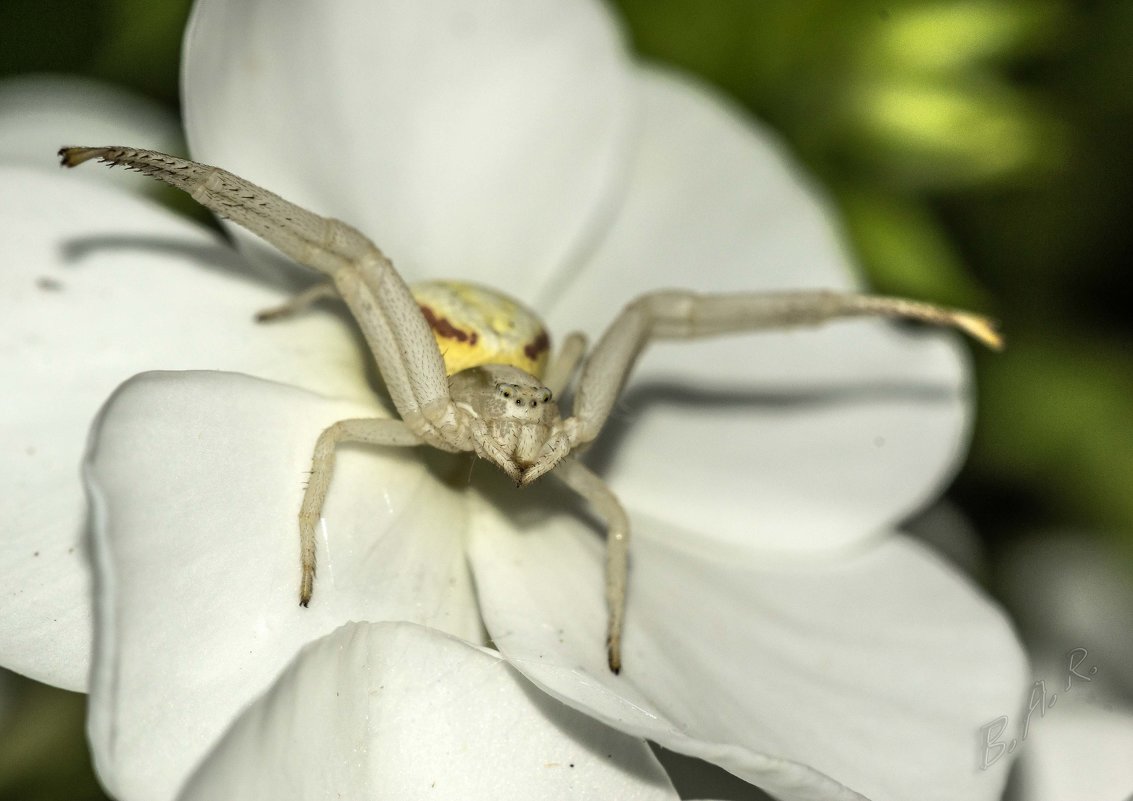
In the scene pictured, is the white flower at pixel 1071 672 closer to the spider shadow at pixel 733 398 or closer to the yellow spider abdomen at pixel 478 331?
the spider shadow at pixel 733 398

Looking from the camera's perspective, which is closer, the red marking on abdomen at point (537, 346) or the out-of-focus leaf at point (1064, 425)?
the red marking on abdomen at point (537, 346)

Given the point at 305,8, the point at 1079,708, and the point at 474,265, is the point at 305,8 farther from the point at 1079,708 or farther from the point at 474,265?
the point at 1079,708

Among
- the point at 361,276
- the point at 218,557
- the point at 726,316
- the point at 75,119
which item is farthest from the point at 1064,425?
the point at 75,119

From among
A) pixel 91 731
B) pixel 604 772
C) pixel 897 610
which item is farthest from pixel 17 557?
pixel 897 610

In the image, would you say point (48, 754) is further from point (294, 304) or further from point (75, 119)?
point (75, 119)
